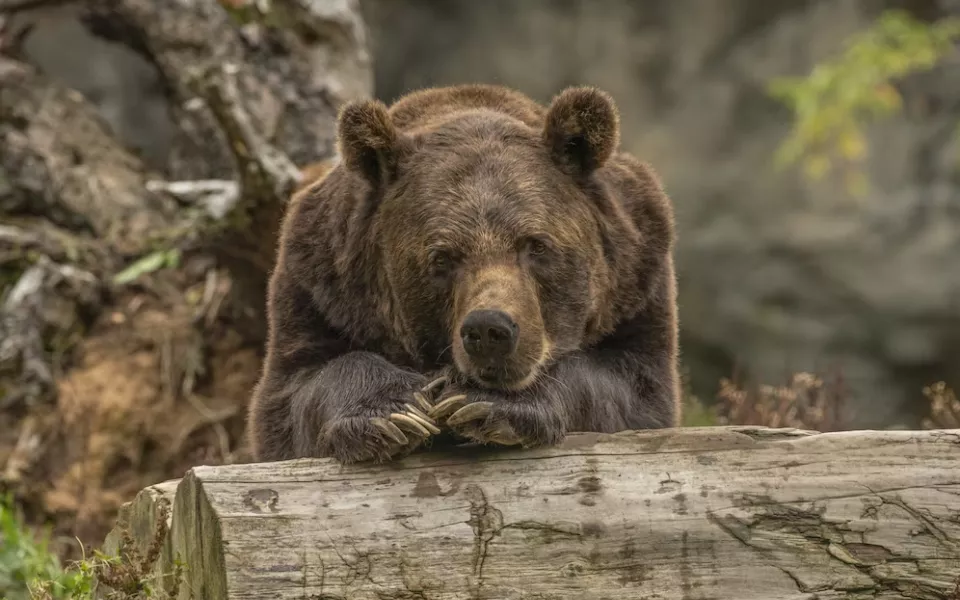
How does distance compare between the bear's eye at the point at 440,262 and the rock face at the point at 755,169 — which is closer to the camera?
the bear's eye at the point at 440,262

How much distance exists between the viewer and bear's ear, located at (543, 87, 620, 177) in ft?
14.6

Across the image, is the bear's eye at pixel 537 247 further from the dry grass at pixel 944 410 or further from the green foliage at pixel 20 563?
the dry grass at pixel 944 410

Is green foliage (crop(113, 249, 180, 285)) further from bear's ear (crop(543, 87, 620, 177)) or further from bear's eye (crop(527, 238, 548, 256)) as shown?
bear's eye (crop(527, 238, 548, 256))

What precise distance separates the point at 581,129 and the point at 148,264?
4.62m

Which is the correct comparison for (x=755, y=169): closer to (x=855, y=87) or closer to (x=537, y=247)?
(x=855, y=87)

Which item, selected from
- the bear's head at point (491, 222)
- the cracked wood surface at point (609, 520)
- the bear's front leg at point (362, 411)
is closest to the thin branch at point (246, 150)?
the bear's head at point (491, 222)

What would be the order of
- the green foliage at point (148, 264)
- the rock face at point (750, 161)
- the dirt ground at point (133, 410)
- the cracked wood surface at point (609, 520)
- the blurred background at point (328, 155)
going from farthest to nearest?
the rock face at point (750, 161) → the green foliage at point (148, 264) → the blurred background at point (328, 155) → the dirt ground at point (133, 410) → the cracked wood surface at point (609, 520)

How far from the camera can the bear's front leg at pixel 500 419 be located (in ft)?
12.3

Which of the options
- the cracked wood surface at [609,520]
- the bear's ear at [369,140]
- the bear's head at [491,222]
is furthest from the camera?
the bear's ear at [369,140]

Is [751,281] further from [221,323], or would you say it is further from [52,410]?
[52,410]

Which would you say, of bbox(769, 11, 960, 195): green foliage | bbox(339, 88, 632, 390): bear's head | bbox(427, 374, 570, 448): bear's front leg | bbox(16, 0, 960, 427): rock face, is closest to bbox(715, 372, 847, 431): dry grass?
bbox(339, 88, 632, 390): bear's head

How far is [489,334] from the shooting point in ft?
12.7

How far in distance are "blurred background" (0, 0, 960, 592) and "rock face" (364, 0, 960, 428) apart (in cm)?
3

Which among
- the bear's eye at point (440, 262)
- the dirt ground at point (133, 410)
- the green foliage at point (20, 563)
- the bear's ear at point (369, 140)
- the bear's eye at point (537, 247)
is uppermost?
the bear's ear at point (369, 140)
